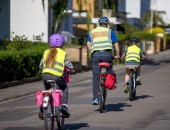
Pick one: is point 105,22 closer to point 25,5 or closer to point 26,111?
point 26,111

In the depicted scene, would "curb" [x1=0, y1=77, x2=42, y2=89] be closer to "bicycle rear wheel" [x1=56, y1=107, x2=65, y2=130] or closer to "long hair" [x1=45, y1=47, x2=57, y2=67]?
"bicycle rear wheel" [x1=56, y1=107, x2=65, y2=130]

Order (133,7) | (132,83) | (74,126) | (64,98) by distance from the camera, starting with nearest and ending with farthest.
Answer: (64,98), (74,126), (132,83), (133,7)

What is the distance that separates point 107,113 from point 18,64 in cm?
829

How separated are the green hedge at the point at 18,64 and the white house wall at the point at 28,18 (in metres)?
14.7

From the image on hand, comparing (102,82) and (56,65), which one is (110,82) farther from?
(56,65)

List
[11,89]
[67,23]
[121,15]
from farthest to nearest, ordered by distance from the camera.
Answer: [121,15], [67,23], [11,89]

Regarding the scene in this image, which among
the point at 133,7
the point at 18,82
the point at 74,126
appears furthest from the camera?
the point at 133,7

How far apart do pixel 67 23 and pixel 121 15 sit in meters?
26.7

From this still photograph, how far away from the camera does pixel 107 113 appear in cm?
1186

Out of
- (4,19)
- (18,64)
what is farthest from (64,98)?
(4,19)

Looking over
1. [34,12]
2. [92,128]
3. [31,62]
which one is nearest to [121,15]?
[34,12]

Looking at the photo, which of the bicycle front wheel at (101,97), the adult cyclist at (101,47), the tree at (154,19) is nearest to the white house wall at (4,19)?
the adult cyclist at (101,47)

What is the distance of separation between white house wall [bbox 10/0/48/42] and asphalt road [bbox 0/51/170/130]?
20400 mm

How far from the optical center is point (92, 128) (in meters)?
9.95
